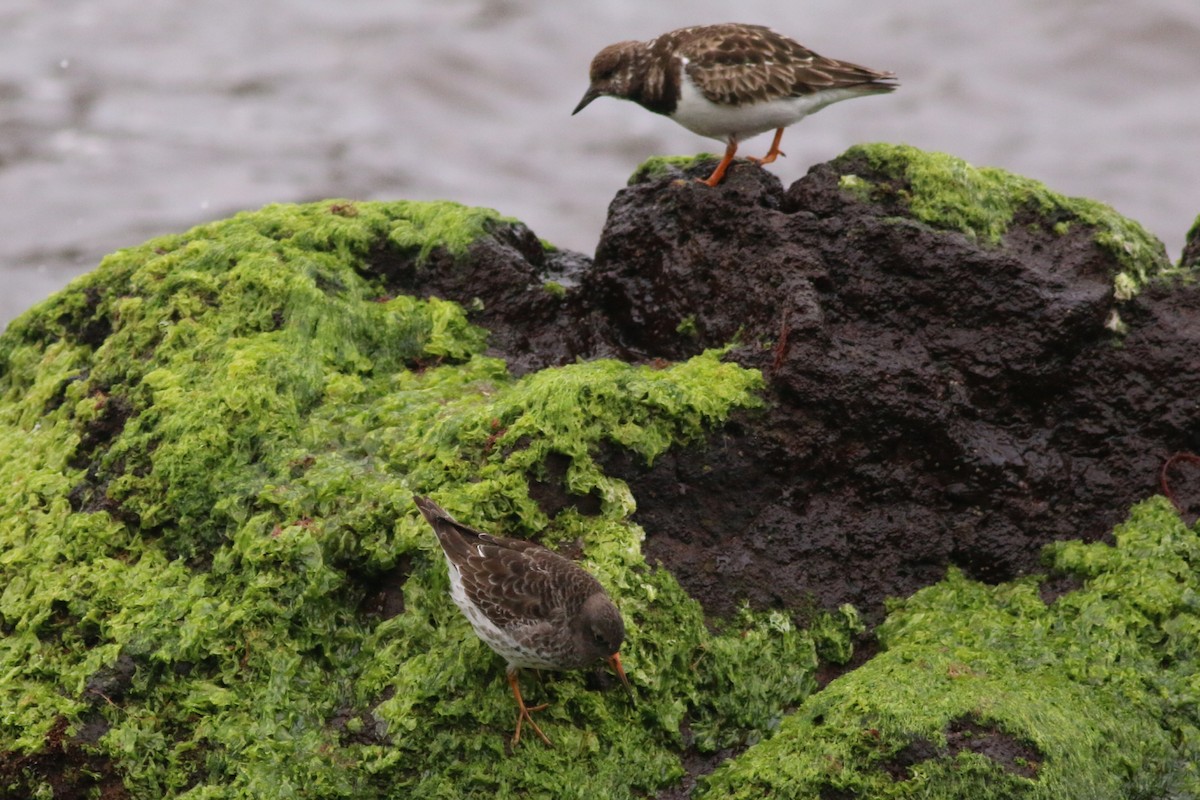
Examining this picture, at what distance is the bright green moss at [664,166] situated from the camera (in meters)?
6.34

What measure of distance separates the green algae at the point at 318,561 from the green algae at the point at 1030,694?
35cm

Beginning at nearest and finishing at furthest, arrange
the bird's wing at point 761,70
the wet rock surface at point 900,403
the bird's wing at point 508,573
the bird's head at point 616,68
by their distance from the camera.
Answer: the bird's wing at point 508,573, the wet rock surface at point 900,403, the bird's wing at point 761,70, the bird's head at point 616,68

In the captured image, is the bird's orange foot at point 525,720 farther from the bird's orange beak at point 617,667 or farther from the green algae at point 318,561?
the bird's orange beak at point 617,667

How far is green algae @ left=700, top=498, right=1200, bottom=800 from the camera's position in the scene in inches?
161

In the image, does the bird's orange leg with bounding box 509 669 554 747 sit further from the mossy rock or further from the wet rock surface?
the wet rock surface

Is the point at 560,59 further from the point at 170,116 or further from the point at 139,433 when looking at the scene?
the point at 139,433

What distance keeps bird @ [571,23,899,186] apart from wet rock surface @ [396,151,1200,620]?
0.73m

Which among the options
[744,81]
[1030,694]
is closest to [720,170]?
[744,81]

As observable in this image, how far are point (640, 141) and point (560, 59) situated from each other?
175 cm

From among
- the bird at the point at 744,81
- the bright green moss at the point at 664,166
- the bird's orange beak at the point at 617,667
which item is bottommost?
the bird's orange beak at the point at 617,667

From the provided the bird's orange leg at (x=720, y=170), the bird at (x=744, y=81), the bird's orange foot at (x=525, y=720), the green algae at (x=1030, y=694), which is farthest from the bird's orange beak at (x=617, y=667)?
the bird at (x=744, y=81)

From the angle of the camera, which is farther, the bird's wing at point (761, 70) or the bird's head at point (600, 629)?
the bird's wing at point (761, 70)

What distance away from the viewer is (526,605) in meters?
4.20

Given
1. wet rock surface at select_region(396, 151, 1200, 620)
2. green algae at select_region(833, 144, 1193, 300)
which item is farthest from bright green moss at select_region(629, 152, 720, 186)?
green algae at select_region(833, 144, 1193, 300)
